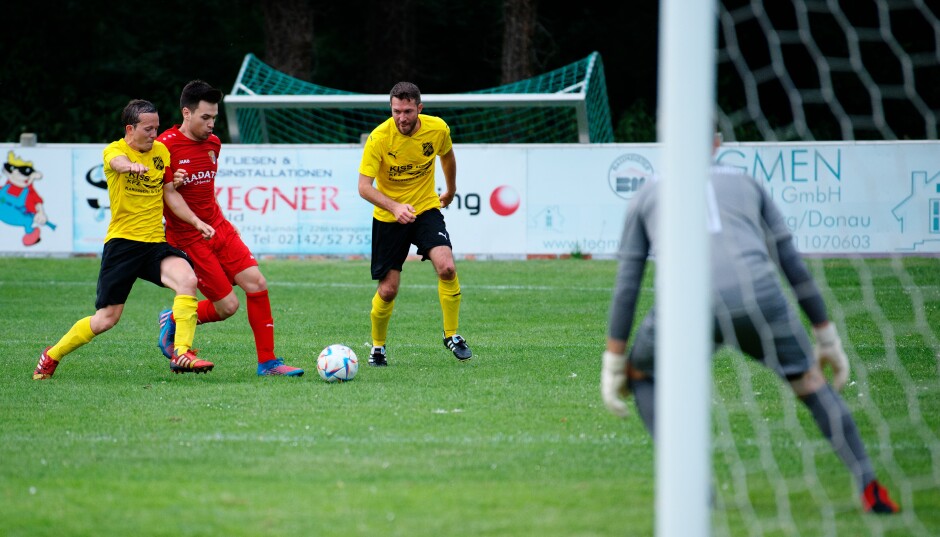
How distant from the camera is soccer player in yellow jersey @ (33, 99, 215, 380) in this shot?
7.57m

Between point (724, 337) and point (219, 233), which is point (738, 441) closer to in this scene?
point (724, 337)

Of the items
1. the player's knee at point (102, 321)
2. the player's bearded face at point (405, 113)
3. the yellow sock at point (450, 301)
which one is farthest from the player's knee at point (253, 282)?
the player's bearded face at point (405, 113)

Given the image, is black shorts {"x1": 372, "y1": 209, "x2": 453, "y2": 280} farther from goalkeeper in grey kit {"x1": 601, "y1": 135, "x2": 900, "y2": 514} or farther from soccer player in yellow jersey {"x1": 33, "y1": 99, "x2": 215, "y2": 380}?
goalkeeper in grey kit {"x1": 601, "y1": 135, "x2": 900, "y2": 514}

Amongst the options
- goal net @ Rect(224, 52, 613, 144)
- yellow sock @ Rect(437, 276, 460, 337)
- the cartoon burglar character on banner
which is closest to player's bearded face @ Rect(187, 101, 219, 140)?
yellow sock @ Rect(437, 276, 460, 337)

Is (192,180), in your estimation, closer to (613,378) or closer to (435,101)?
(613,378)

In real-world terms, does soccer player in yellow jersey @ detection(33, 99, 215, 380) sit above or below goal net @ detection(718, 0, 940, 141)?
below

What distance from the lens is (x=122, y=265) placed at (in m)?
7.57

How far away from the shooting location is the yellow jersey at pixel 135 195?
25.0 feet

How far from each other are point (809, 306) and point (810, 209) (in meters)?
12.5

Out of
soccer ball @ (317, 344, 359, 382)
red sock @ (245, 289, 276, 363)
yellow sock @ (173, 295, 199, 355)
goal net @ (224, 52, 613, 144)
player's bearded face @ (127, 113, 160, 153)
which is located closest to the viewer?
soccer ball @ (317, 344, 359, 382)

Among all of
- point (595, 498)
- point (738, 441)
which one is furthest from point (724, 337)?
point (738, 441)

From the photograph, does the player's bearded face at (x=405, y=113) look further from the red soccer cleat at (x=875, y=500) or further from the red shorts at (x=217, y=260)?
the red soccer cleat at (x=875, y=500)

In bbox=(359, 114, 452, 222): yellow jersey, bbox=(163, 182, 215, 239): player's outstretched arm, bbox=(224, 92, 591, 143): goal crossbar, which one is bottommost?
bbox=(163, 182, 215, 239): player's outstretched arm

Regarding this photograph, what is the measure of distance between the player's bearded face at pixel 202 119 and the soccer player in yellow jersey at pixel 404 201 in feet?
3.53
